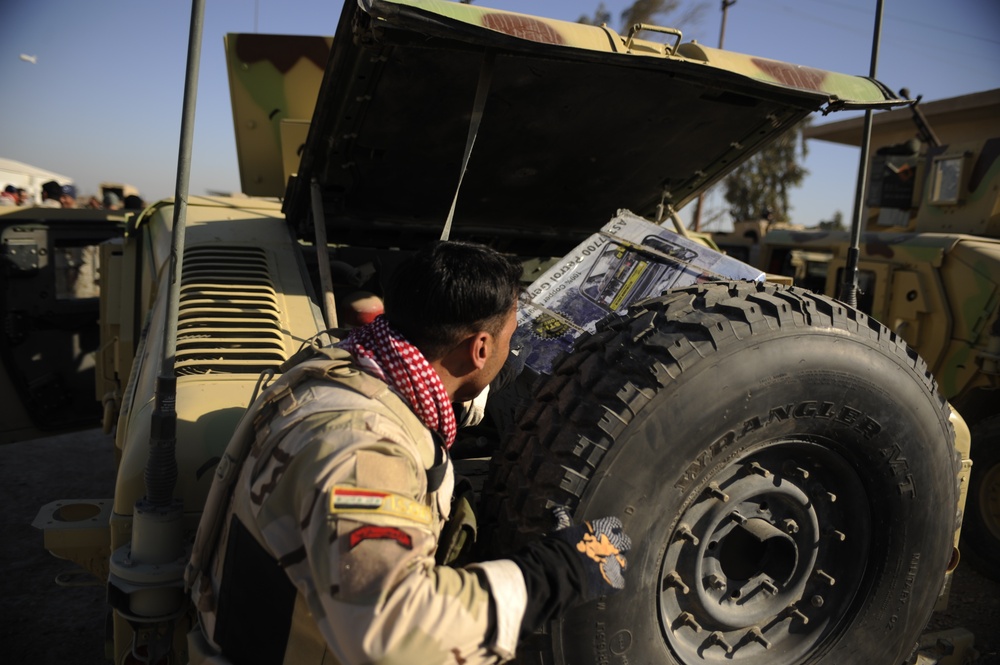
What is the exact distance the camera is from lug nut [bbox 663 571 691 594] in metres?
1.65

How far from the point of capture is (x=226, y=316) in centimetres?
247

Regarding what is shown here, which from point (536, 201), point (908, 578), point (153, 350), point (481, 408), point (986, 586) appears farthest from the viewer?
point (986, 586)

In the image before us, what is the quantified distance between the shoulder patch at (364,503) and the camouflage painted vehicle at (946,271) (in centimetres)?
433

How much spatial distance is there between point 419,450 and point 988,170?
5.63 m

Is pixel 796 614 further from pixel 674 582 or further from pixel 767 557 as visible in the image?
pixel 674 582

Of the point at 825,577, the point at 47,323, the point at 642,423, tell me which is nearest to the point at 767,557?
the point at 825,577

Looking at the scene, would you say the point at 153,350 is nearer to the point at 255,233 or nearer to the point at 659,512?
the point at 255,233

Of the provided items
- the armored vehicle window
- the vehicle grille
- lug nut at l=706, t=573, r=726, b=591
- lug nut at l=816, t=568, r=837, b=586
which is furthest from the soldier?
the armored vehicle window

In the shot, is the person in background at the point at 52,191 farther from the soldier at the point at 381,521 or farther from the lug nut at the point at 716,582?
the lug nut at the point at 716,582

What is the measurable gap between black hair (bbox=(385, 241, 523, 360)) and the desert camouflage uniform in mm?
157

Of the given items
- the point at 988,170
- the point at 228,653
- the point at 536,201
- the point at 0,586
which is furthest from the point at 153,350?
the point at 988,170

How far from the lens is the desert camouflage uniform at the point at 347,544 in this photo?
4.08 feet

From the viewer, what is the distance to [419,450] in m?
1.54

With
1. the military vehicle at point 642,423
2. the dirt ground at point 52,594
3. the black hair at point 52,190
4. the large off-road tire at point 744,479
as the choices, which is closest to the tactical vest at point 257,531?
the military vehicle at point 642,423
